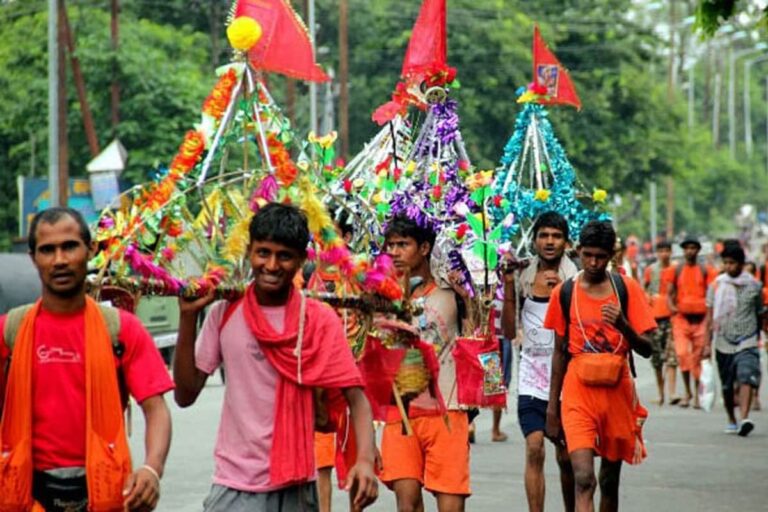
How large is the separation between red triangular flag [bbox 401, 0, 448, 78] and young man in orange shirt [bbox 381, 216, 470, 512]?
236 centimetres

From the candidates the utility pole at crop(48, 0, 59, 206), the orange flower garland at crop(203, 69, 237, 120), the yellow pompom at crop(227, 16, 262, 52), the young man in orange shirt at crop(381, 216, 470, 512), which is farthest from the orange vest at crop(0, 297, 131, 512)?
the utility pole at crop(48, 0, 59, 206)

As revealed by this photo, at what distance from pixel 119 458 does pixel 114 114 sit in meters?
30.0

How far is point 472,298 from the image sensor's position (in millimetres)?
9359

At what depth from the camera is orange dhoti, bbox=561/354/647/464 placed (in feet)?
30.5

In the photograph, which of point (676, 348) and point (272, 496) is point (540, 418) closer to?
point (272, 496)

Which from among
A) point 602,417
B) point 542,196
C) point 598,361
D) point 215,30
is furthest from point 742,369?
point 215,30

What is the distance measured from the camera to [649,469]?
44.5ft

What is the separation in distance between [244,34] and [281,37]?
133 centimetres

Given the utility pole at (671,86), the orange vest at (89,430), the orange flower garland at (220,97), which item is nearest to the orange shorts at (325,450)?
the orange flower garland at (220,97)

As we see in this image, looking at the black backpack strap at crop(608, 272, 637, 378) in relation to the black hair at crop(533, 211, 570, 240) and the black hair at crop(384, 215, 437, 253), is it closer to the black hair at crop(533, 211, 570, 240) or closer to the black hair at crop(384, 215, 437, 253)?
the black hair at crop(384, 215, 437, 253)

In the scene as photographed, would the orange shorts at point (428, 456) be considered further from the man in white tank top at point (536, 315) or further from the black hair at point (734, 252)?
the black hair at point (734, 252)

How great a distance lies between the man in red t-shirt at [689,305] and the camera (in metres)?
18.7

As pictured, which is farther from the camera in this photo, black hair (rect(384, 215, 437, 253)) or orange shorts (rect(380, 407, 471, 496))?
black hair (rect(384, 215, 437, 253))

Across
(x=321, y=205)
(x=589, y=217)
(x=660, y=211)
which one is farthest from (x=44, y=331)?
(x=660, y=211)
